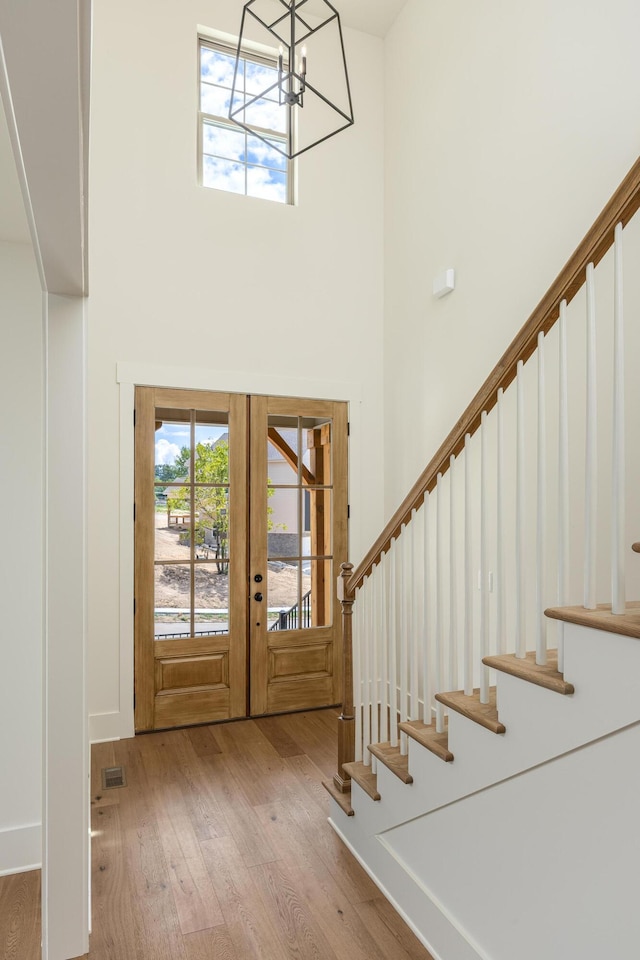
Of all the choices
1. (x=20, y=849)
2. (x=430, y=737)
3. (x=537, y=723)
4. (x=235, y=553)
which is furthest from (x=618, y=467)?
(x=235, y=553)

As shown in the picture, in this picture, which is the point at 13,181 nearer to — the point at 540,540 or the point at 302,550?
the point at 540,540

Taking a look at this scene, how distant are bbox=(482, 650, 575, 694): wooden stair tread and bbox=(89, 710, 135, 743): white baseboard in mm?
2806

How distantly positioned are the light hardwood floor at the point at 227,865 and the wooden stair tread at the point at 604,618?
139 cm

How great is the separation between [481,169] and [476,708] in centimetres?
297

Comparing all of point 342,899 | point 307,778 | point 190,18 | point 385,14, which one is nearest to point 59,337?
point 342,899

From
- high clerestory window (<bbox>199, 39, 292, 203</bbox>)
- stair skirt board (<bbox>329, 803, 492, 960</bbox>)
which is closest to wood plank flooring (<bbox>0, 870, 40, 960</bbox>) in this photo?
stair skirt board (<bbox>329, 803, 492, 960</bbox>)

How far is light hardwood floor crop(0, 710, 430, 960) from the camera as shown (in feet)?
6.75

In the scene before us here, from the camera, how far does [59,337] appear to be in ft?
6.54

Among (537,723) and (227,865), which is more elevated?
(537,723)

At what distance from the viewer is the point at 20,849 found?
2453 millimetres

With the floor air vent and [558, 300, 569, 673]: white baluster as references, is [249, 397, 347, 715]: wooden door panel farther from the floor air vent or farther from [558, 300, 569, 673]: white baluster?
[558, 300, 569, 673]: white baluster

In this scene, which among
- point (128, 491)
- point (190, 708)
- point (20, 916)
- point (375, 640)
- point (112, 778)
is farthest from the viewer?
point (190, 708)

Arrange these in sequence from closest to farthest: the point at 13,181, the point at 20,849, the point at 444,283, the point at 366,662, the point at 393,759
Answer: the point at 13,181, the point at 393,759, the point at 20,849, the point at 366,662, the point at 444,283

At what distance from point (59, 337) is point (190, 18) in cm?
334
